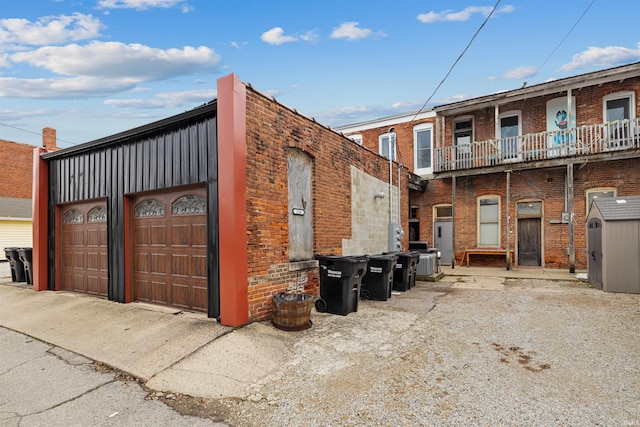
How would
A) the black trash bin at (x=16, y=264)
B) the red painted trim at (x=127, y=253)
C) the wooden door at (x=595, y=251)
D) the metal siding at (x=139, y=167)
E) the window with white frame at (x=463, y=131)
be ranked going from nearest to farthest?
the metal siding at (x=139, y=167) → the red painted trim at (x=127, y=253) → the wooden door at (x=595, y=251) → the black trash bin at (x=16, y=264) → the window with white frame at (x=463, y=131)

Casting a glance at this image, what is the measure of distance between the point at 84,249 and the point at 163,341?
536 cm

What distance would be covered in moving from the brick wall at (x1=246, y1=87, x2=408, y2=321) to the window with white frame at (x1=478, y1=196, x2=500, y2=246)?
892cm

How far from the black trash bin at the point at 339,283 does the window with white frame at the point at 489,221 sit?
33.7 ft

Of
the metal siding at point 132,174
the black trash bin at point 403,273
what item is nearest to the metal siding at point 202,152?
the metal siding at point 132,174

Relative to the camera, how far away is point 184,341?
4.82m

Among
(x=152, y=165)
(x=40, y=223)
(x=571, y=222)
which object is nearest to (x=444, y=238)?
(x=571, y=222)

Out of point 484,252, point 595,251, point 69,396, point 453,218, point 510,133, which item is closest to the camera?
point 69,396

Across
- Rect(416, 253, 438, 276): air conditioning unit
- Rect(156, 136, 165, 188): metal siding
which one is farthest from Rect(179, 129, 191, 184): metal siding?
Rect(416, 253, 438, 276): air conditioning unit

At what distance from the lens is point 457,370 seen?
4.15m

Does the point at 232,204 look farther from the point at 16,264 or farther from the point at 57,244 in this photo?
the point at 16,264

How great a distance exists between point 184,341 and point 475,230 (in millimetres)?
13380

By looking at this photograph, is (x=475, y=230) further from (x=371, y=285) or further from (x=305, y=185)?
(x=305, y=185)

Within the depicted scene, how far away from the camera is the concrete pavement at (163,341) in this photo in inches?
156

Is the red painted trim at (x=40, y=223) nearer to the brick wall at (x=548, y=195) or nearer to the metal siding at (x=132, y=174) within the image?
the metal siding at (x=132, y=174)
